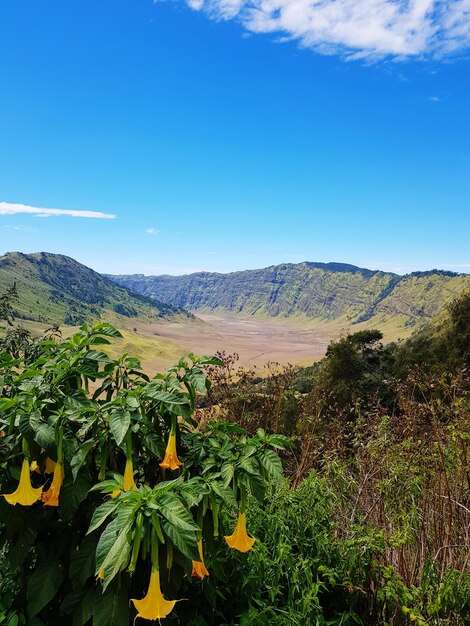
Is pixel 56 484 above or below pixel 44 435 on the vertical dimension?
below

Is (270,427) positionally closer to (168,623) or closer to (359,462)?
(359,462)

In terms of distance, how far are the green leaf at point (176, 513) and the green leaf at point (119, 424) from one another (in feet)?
1.34

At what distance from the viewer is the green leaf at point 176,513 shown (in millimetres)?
1893

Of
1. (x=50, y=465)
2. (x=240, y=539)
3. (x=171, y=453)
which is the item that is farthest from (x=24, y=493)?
(x=240, y=539)

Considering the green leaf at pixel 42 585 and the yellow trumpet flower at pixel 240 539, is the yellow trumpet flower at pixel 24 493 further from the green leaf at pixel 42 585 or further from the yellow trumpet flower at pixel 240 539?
the yellow trumpet flower at pixel 240 539

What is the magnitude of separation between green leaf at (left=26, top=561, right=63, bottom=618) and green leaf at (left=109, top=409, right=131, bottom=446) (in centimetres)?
95

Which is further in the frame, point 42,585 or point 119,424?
point 42,585

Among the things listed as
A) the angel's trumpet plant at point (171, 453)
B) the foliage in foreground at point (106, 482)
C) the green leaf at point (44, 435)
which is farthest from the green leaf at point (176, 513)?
the green leaf at point (44, 435)

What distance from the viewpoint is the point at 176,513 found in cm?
194

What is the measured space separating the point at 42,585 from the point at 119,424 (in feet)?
3.50

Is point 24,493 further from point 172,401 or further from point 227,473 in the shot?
point 227,473

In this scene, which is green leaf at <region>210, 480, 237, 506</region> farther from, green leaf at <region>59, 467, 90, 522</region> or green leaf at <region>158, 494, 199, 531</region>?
green leaf at <region>59, 467, 90, 522</region>

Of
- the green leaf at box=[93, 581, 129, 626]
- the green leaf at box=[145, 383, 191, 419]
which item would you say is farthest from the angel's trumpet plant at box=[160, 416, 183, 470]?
the green leaf at box=[93, 581, 129, 626]

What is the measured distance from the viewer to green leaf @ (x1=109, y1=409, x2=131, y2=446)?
2.25m
